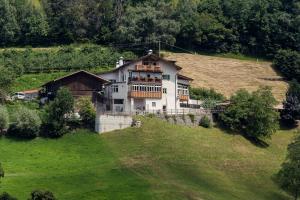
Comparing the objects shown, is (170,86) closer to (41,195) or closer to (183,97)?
(183,97)

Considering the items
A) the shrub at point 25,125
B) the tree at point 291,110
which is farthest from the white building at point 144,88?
the shrub at point 25,125

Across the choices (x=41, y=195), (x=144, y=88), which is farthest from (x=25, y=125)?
(x=41, y=195)

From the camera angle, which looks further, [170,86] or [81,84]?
[170,86]

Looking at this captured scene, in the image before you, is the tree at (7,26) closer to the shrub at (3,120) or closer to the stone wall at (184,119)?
the stone wall at (184,119)

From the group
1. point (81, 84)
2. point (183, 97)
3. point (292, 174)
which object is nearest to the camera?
point (292, 174)

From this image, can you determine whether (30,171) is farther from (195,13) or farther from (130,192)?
(195,13)

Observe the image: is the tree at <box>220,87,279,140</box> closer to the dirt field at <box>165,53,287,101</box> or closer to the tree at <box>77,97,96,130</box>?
the tree at <box>77,97,96,130</box>

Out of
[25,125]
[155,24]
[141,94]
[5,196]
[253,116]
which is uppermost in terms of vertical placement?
[155,24]

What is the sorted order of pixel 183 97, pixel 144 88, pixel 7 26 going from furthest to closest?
pixel 7 26, pixel 183 97, pixel 144 88

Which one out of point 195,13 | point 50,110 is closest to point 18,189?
point 50,110
